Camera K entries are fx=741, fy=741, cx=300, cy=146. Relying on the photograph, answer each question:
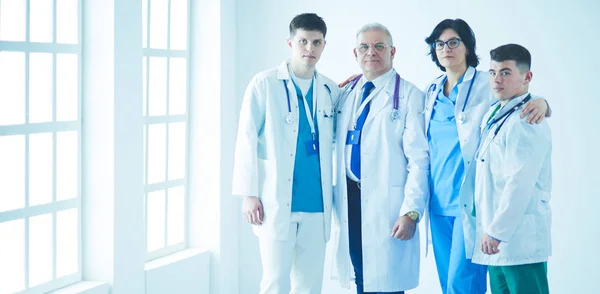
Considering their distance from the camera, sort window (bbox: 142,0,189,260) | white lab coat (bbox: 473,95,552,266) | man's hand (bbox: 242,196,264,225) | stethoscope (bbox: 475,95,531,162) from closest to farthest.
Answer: white lab coat (bbox: 473,95,552,266) < stethoscope (bbox: 475,95,531,162) < man's hand (bbox: 242,196,264,225) < window (bbox: 142,0,189,260)

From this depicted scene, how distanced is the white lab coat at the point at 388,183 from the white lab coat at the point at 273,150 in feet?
0.62

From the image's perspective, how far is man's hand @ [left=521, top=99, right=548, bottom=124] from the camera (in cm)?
300

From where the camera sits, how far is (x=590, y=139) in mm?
4250

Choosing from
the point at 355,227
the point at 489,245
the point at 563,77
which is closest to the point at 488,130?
the point at 489,245

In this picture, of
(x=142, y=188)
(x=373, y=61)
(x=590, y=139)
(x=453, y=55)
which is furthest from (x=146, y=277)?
(x=590, y=139)

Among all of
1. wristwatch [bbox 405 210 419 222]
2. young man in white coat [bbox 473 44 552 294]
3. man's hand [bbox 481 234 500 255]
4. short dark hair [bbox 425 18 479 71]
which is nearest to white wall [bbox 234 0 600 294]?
short dark hair [bbox 425 18 479 71]

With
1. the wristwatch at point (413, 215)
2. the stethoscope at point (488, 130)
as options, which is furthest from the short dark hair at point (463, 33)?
the wristwatch at point (413, 215)

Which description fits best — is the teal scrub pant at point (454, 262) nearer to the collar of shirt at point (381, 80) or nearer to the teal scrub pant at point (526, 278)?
the teal scrub pant at point (526, 278)

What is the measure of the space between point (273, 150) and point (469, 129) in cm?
92

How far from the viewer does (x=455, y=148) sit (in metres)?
3.38

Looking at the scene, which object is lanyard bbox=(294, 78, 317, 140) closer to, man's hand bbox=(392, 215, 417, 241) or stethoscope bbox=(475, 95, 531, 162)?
man's hand bbox=(392, 215, 417, 241)

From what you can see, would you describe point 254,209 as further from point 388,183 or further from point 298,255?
point 388,183

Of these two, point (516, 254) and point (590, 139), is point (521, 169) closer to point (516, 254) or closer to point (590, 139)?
point (516, 254)

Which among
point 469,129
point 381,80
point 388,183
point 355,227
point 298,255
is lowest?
point 298,255
